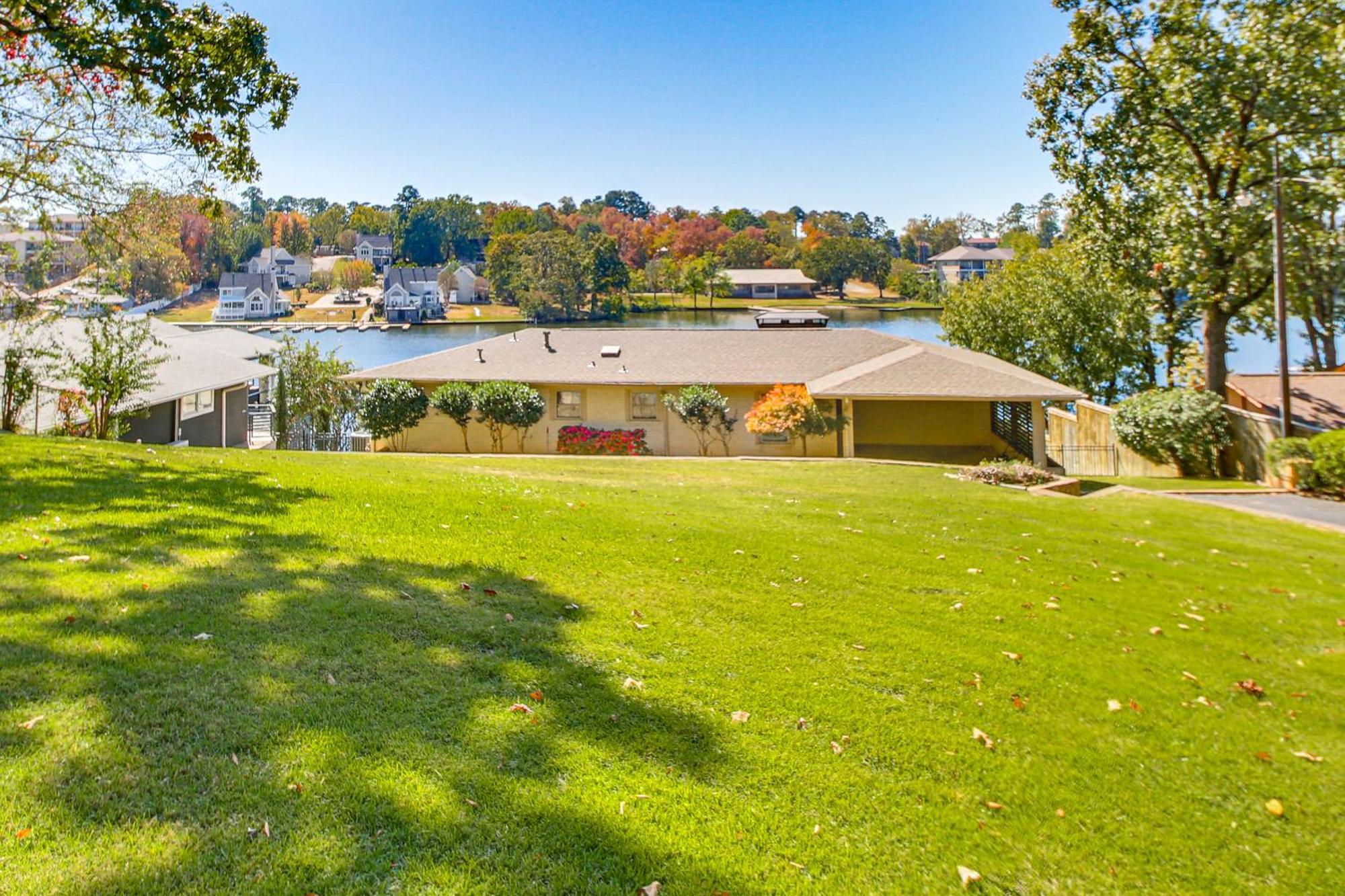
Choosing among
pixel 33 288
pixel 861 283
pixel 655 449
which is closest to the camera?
pixel 33 288

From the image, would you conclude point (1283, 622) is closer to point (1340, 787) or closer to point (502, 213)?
point (1340, 787)

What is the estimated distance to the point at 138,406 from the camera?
59.8 feet

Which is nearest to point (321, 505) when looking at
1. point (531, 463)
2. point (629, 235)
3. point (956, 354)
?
point (531, 463)

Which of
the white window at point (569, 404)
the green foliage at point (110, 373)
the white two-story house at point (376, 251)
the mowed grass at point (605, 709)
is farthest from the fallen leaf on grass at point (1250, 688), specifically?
the white two-story house at point (376, 251)

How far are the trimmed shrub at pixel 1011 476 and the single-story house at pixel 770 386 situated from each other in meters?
4.67

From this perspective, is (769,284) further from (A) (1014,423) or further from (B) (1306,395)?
(B) (1306,395)

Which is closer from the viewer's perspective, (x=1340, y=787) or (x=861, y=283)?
(x=1340, y=787)

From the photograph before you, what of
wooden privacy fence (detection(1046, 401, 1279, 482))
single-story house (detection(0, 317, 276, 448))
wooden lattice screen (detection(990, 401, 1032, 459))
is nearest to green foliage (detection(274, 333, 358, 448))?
single-story house (detection(0, 317, 276, 448))

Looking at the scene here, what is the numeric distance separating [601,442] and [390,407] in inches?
253

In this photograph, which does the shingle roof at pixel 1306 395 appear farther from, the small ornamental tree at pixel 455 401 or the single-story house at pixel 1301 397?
the small ornamental tree at pixel 455 401

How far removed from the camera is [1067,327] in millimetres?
33562

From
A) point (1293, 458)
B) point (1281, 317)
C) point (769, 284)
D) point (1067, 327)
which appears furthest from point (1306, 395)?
point (769, 284)

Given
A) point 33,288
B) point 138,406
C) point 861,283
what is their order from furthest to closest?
point 861,283, point 138,406, point 33,288

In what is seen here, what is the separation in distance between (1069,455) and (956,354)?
503 cm
